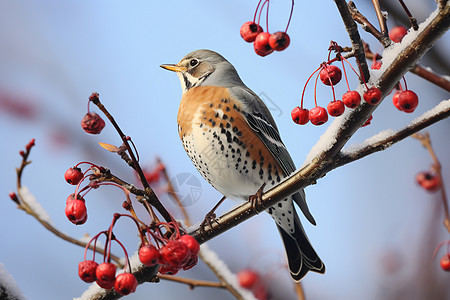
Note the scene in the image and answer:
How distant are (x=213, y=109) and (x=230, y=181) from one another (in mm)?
401

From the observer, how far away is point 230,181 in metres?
2.70

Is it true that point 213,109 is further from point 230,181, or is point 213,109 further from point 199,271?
point 199,271

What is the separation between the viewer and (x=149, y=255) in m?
1.44

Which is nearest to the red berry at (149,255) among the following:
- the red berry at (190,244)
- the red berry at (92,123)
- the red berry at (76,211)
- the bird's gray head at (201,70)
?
the red berry at (190,244)

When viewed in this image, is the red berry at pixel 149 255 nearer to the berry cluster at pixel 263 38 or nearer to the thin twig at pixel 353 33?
the berry cluster at pixel 263 38

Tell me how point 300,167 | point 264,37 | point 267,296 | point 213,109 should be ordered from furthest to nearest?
point 267,296
point 213,109
point 300,167
point 264,37

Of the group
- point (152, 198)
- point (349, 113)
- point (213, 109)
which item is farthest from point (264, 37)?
point (213, 109)

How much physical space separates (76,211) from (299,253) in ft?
5.23

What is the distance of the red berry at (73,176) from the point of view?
159cm

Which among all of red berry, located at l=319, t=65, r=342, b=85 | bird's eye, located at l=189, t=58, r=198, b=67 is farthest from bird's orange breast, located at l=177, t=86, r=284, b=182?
red berry, located at l=319, t=65, r=342, b=85

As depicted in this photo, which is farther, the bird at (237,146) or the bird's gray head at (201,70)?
the bird's gray head at (201,70)

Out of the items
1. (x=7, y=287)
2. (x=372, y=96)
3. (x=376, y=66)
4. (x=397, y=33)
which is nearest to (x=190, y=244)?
(x=7, y=287)

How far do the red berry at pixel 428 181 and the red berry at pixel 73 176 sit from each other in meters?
2.26

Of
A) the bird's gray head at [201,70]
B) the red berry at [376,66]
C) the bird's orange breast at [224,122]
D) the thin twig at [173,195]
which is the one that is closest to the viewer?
the red berry at [376,66]
